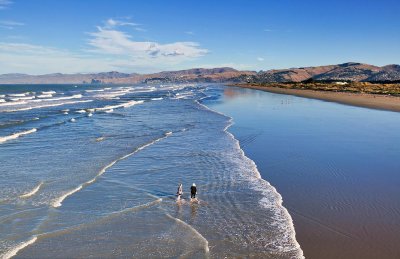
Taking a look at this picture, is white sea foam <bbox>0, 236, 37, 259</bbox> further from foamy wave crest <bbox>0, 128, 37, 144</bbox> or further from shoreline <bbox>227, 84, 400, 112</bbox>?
shoreline <bbox>227, 84, 400, 112</bbox>

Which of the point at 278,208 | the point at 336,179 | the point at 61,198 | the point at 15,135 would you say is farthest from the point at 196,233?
the point at 15,135

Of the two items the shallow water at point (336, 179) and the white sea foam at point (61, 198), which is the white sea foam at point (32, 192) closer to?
the white sea foam at point (61, 198)

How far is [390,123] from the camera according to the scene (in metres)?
33.2

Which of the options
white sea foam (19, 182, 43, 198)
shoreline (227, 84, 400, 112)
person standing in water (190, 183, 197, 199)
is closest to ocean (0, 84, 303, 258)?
white sea foam (19, 182, 43, 198)

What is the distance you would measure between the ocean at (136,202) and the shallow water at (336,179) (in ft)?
2.46

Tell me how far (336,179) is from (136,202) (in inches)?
318

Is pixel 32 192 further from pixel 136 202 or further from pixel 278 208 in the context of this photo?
pixel 278 208

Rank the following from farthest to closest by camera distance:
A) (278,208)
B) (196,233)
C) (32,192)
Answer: (32,192) → (278,208) → (196,233)

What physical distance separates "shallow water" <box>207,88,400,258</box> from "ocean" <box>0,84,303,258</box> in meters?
0.75

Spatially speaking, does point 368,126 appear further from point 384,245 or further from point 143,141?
point 384,245

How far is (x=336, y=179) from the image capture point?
54.0 feet

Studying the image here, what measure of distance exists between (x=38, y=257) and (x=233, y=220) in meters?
5.55

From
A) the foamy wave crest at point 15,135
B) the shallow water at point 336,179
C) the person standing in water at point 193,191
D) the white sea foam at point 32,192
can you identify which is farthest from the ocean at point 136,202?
the foamy wave crest at point 15,135

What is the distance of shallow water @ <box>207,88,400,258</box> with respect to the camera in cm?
1081
